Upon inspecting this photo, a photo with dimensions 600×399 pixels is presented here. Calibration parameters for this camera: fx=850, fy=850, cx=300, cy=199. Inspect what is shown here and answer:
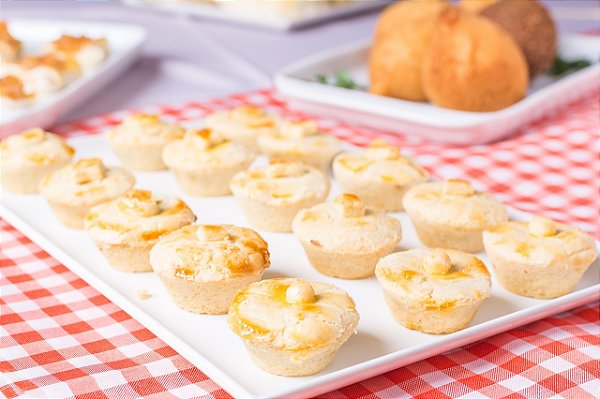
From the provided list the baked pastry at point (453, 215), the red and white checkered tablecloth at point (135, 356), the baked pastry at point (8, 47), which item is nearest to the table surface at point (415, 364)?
the red and white checkered tablecloth at point (135, 356)

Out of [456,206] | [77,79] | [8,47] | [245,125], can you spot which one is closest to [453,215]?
[456,206]

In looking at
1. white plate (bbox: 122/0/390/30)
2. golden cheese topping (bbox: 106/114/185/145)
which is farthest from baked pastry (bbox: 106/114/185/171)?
white plate (bbox: 122/0/390/30)

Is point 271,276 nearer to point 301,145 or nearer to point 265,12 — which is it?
point 301,145

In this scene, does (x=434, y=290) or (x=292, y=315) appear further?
(x=434, y=290)

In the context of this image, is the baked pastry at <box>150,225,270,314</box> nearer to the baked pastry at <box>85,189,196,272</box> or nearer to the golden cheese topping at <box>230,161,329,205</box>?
the baked pastry at <box>85,189,196,272</box>

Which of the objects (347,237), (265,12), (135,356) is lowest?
(135,356)

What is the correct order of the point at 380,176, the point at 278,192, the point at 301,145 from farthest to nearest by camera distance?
the point at 301,145 → the point at 380,176 → the point at 278,192
